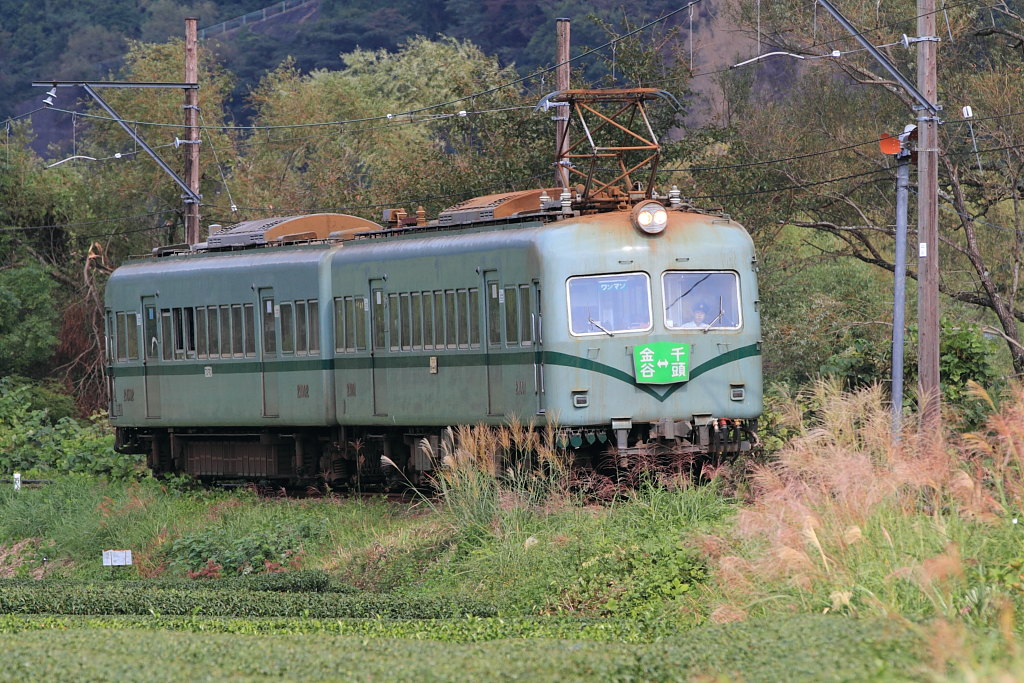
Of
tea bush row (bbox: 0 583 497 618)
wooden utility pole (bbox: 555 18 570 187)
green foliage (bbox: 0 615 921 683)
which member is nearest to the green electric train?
wooden utility pole (bbox: 555 18 570 187)

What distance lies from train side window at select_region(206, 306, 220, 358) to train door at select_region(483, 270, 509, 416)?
583 centimetres

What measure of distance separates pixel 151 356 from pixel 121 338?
36.7 inches

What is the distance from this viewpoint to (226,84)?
195 ft

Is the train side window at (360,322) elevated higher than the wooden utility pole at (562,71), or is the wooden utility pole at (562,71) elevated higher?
the wooden utility pole at (562,71)

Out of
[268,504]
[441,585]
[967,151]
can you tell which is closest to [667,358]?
[441,585]

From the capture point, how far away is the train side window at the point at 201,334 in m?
22.8

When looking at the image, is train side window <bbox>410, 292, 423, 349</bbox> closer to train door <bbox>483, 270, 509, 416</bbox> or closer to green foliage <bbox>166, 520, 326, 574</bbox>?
train door <bbox>483, 270, 509, 416</bbox>

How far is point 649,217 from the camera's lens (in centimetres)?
1753

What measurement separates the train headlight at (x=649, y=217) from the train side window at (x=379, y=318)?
3808mm

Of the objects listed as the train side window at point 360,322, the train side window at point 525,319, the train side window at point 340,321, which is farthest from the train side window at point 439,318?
the train side window at point 340,321

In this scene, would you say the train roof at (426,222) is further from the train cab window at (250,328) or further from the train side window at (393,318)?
the train cab window at (250,328)

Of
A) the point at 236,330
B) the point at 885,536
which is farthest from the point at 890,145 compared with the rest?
the point at 885,536

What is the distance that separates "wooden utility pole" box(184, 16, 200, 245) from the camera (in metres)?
29.5

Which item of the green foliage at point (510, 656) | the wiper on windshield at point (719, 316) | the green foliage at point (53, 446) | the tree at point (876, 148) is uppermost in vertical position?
the tree at point (876, 148)
